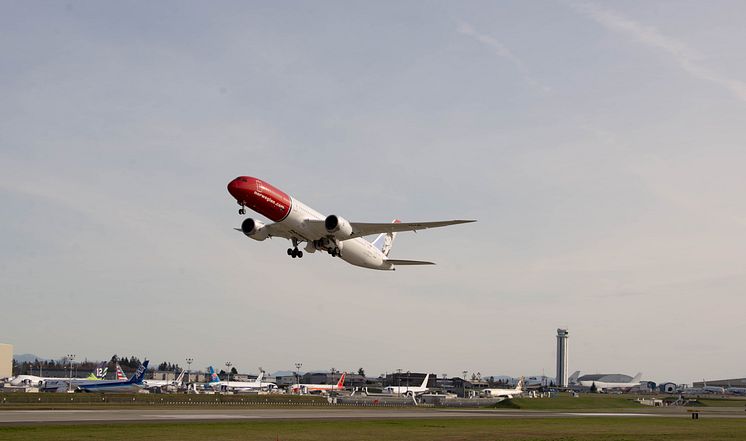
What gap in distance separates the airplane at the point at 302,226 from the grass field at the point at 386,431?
50.8 ft

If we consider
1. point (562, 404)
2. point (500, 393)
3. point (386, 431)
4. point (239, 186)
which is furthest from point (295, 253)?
point (500, 393)

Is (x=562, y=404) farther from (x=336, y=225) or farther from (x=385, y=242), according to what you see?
(x=336, y=225)

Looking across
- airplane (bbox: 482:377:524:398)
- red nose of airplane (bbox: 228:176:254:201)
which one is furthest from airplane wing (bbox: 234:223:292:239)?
airplane (bbox: 482:377:524:398)

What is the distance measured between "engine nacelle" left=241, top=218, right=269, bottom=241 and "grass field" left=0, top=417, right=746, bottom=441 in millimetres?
16135

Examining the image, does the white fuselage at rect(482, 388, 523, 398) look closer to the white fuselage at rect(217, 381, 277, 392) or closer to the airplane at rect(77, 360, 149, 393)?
the white fuselage at rect(217, 381, 277, 392)

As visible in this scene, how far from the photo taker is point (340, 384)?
565ft

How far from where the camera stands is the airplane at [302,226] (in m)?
58.8

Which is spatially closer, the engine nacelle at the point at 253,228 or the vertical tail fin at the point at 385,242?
the engine nacelle at the point at 253,228

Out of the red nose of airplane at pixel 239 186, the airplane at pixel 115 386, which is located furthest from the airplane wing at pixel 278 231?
the airplane at pixel 115 386

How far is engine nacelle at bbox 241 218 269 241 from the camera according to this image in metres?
66.2

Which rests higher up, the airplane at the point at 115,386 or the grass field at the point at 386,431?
the grass field at the point at 386,431

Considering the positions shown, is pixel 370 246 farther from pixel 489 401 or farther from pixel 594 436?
pixel 489 401

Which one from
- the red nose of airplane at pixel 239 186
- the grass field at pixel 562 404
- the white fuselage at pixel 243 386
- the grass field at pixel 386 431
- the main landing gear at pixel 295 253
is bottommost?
the white fuselage at pixel 243 386

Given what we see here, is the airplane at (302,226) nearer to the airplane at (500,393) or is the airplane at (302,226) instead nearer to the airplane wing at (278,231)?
the airplane wing at (278,231)
